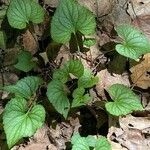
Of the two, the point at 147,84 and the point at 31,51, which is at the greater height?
the point at 31,51

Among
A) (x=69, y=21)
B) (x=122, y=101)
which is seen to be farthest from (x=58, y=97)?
(x=69, y=21)

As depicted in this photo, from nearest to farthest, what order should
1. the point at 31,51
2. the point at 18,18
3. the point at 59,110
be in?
the point at 59,110 → the point at 18,18 → the point at 31,51

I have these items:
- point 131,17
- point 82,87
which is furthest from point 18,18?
point 131,17

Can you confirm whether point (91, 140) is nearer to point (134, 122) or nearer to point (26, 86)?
point (134, 122)

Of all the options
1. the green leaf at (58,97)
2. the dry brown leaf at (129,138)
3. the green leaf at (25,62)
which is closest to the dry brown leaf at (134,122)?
the dry brown leaf at (129,138)

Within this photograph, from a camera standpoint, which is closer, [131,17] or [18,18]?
[18,18]

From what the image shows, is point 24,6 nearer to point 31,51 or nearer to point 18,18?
point 18,18
